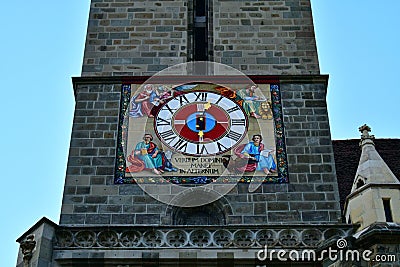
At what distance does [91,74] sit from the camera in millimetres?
12625

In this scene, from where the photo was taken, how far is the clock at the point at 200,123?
37.6 feet

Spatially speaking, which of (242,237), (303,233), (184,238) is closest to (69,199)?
(184,238)

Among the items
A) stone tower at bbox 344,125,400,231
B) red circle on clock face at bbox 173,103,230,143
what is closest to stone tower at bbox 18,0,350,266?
red circle on clock face at bbox 173,103,230,143

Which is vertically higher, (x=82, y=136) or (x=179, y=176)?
(x=82, y=136)

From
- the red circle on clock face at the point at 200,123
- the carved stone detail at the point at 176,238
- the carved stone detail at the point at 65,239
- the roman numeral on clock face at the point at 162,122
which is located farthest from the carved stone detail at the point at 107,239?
the roman numeral on clock face at the point at 162,122

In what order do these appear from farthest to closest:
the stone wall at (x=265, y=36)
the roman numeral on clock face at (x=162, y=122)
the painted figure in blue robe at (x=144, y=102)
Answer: the stone wall at (x=265, y=36)
the painted figure in blue robe at (x=144, y=102)
the roman numeral on clock face at (x=162, y=122)

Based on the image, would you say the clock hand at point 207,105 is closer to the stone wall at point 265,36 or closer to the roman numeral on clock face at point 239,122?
the roman numeral on clock face at point 239,122

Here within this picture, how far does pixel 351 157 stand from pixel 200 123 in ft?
12.8

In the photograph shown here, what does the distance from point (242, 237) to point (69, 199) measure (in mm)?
2474

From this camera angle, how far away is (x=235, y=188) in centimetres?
1091

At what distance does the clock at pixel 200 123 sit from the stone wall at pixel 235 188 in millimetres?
709

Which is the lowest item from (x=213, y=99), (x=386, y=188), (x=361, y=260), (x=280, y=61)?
(x=361, y=260)

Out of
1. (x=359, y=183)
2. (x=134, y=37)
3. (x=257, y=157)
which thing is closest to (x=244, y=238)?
(x=257, y=157)

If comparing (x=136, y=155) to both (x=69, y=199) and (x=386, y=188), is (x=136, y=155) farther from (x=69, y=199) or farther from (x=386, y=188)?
(x=386, y=188)
